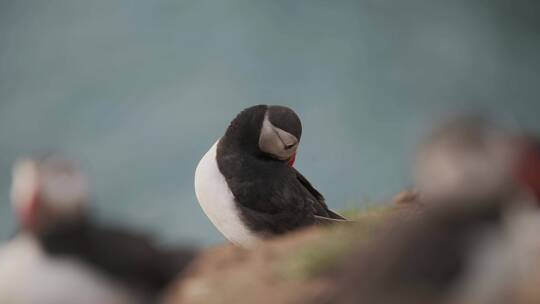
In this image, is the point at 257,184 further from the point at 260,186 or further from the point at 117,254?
the point at 117,254

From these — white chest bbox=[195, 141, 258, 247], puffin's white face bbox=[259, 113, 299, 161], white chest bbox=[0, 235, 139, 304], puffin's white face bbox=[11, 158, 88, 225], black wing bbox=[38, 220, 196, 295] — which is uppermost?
puffin's white face bbox=[259, 113, 299, 161]

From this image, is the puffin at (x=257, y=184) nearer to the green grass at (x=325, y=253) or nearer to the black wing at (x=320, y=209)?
the black wing at (x=320, y=209)

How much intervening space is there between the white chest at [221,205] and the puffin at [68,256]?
7.81 feet

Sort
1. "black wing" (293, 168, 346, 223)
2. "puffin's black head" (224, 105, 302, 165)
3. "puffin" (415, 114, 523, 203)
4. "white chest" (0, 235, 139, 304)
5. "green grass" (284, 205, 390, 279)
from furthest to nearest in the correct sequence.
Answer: "puffin's black head" (224, 105, 302, 165) < "black wing" (293, 168, 346, 223) < "green grass" (284, 205, 390, 279) < "white chest" (0, 235, 139, 304) < "puffin" (415, 114, 523, 203)

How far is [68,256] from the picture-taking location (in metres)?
3.16

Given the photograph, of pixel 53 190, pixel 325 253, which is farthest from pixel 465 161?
pixel 53 190

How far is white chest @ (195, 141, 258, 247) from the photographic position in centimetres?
565

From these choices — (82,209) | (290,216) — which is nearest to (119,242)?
(82,209)

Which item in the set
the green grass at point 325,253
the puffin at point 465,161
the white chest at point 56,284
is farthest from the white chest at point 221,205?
the puffin at point 465,161

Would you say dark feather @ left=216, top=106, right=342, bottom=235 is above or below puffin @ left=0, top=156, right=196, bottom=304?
above

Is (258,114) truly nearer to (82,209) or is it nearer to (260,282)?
(260,282)

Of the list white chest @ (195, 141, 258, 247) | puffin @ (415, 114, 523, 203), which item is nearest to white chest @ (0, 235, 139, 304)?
puffin @ (415, 114, 523, 203)

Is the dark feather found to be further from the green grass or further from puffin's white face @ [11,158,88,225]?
puffin's white face @ [11,158,88,225]

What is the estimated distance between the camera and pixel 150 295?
3.17 m
